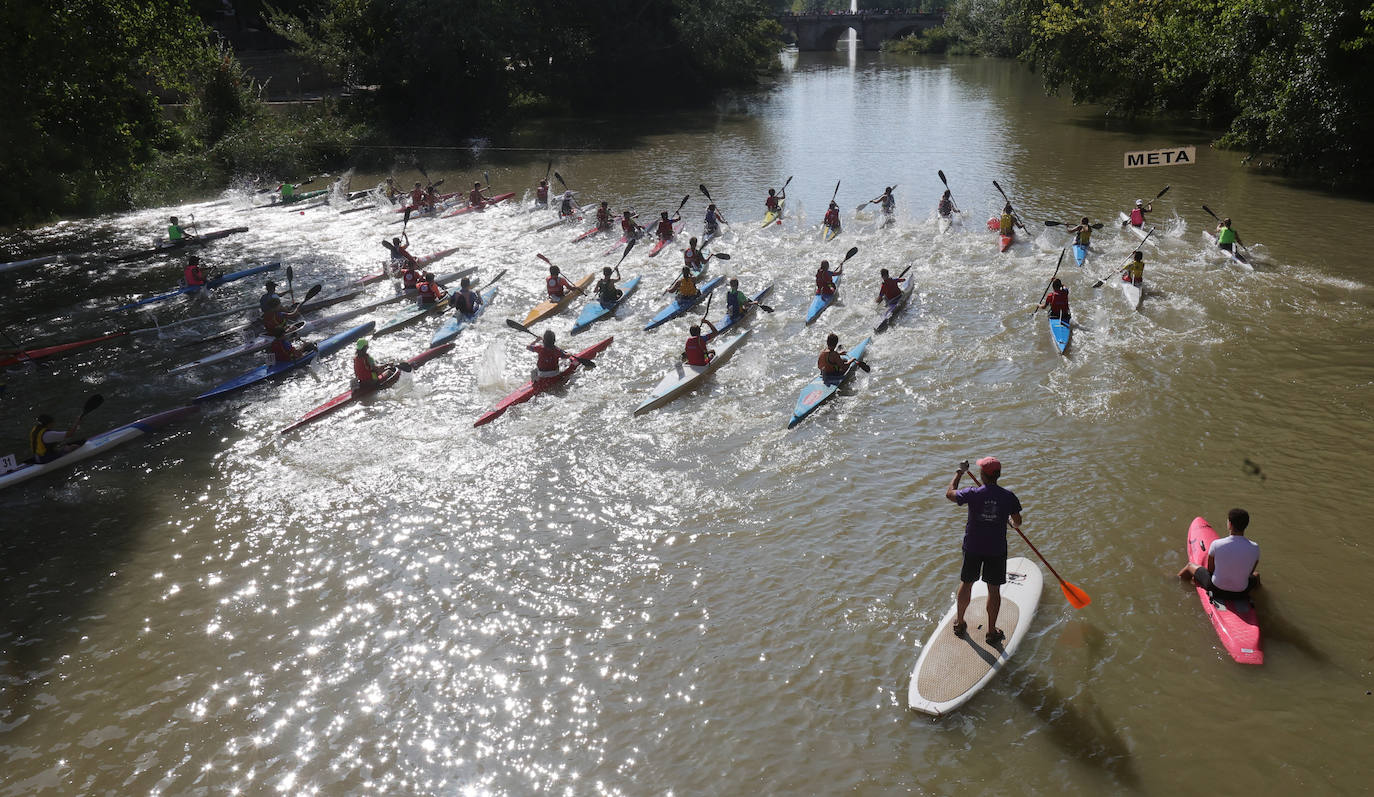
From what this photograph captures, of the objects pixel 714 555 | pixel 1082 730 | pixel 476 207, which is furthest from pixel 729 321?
pixel 476 207

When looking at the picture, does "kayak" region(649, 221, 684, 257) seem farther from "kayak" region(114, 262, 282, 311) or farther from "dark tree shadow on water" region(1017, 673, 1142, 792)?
"dark tree shadow on water" region(1017, 673, 1142, 792)

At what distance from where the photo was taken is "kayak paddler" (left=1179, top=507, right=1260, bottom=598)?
802cm

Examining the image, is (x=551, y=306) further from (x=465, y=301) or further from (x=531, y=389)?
(x=531, y=389)

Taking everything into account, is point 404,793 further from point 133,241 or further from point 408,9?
point 408,9

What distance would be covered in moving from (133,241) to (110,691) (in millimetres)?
25103

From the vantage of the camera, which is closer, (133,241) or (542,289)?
(542,289)

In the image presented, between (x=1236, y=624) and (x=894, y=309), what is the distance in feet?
33.4

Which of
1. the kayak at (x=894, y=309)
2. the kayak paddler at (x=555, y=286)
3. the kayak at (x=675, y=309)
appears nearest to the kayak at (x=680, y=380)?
the kayak at (x=675, y=309)

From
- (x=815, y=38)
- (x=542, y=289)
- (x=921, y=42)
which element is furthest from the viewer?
(x=815, y=38)

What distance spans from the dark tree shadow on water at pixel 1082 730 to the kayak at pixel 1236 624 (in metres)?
1.59

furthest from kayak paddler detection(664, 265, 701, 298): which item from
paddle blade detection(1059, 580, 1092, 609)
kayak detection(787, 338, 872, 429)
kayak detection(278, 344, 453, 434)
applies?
paddle blade detection(1059, 580, 1092, 609)

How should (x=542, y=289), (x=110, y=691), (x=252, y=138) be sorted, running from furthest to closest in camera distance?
(x=252, y=138) → (x=542, y=289) → (x=110, y=691)

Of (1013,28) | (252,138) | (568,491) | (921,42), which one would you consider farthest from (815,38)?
(568,491)

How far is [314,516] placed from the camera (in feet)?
36.7
